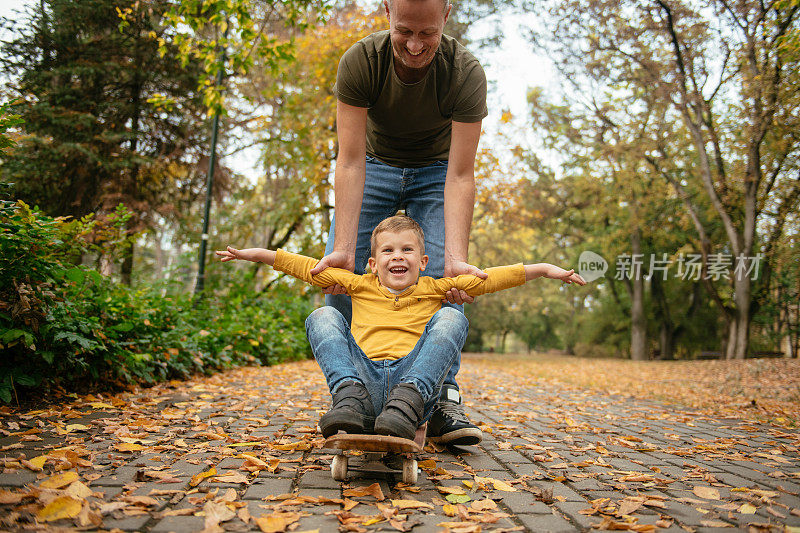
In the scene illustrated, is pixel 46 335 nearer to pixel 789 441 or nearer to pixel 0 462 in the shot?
pixel 0 462

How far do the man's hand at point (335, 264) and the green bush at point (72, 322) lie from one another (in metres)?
1.67

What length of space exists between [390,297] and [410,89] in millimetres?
1098

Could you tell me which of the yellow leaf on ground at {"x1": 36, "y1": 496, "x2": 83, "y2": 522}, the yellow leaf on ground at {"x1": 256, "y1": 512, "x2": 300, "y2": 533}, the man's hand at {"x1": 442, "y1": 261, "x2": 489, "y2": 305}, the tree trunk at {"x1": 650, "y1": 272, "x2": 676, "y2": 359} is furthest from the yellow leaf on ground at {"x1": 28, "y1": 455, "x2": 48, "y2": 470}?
the tree trunk at {"x1": 650, "y1": 272, "x2": 676, "y2": 359}

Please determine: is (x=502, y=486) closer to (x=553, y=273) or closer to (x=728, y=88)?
(x=553, y=273)

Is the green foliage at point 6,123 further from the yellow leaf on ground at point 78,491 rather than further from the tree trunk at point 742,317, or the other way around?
the tree trunk at point 742,317

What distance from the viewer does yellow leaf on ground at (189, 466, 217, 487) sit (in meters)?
1.90

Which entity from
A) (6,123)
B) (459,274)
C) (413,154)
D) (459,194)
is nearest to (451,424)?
(459,274)

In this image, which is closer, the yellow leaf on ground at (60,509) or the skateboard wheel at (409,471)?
the yellow leaf on ground at (60,509)

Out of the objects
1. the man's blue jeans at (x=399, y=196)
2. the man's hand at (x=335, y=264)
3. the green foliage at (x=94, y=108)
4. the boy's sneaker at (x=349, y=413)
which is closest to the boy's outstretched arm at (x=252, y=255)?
the man's hand at (x=335, y=264)

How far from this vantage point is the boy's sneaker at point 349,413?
1.90 metres

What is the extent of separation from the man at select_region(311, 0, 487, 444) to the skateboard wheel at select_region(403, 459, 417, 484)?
60 centimetres

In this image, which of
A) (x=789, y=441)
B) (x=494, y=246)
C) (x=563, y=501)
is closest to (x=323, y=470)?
(x=563, y=501)

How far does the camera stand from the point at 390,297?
257 centimetres

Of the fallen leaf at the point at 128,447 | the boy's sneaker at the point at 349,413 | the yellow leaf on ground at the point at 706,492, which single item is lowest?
the fallen leaf at the point at 128,447
